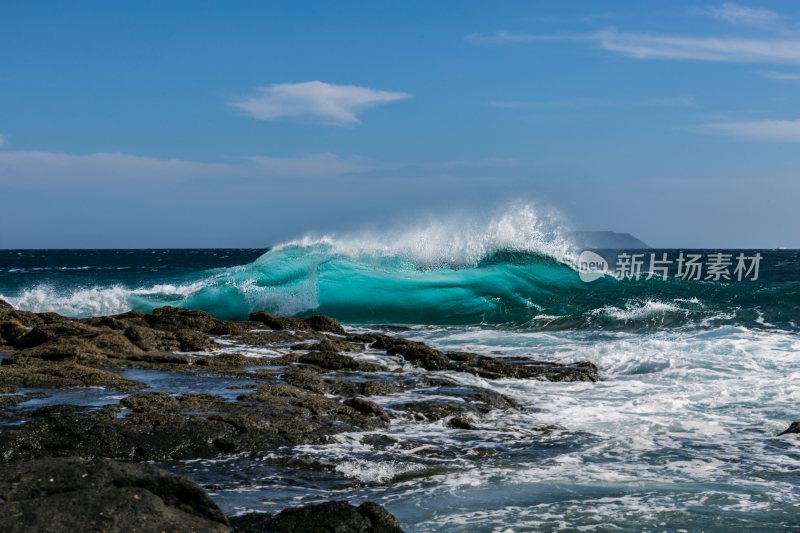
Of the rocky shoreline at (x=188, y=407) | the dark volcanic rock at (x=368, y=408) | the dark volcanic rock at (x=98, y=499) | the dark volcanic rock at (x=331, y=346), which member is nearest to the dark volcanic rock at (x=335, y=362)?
the rocky shoreline at (x=188, y=407)

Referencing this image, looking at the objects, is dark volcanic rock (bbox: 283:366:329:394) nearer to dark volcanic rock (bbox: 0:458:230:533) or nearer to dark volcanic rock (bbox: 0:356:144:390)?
dark volcanic rock (bbox: 0:356:144:390)

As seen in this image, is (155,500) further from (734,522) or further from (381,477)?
(734,522)

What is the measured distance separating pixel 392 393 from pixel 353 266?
1876cm

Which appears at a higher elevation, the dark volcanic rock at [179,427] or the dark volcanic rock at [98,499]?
the dark volcanic rock at [98,499]

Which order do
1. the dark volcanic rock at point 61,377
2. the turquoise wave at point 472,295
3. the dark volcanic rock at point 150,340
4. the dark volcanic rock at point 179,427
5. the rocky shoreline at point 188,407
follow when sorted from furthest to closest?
the turquoise wave at point 472,295 → the dark volcanic rock at point 150,340 → the dark volcanic rock at point 61,377 → the dark volcanic rock at point 179,427 → the rocky shoreline at point 188,407

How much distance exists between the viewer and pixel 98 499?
4.13 meters

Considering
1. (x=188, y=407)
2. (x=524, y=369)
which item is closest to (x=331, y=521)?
(x=188, y=407)

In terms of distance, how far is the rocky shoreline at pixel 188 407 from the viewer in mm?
4258

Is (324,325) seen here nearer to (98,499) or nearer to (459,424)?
(459,424)

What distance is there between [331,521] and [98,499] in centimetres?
122

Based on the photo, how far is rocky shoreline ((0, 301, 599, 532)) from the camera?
426cm

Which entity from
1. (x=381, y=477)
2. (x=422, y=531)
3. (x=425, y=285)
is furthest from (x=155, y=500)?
(x=425, y=285)

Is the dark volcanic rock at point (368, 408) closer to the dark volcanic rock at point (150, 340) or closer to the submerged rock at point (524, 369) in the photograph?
the submerged rock at point (524, 369)

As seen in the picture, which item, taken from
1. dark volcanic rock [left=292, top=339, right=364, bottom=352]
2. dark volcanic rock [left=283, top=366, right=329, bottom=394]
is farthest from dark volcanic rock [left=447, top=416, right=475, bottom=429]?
dark volcanic rock [left=292, top=339, right=364, bottom=352]
